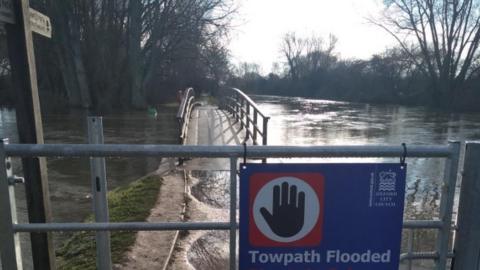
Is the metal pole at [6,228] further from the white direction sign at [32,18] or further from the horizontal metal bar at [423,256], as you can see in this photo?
the horizontal metal bar at [423,256]

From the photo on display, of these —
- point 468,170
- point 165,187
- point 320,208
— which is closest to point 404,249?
point 468,170

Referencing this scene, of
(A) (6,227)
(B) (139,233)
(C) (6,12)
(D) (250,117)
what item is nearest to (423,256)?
(A) (6,227)

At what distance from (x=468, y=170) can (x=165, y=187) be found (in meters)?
4.59

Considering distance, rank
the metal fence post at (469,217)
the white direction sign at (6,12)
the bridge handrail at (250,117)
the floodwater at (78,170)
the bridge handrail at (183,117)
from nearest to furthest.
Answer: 1. the metal fence post at (469,217)
2. the white direction sign at (6,12)
3. the floodwater at (78,170)
4. the bridge handrail at (250,117)
5. the bridge handrail at (183,117)

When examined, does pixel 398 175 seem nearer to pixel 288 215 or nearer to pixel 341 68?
pixel 288 215

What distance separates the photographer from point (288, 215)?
2168 mm

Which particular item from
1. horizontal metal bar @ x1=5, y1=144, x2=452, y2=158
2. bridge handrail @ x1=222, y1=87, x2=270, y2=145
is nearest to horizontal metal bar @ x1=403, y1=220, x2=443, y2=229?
horizontal metal bar @ x1=5, y1=144, x2=452, y2=158

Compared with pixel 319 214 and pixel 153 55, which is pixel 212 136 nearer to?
pixel 319 214

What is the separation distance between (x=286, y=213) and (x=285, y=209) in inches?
1.0

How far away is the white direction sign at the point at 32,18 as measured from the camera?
8.66 ft

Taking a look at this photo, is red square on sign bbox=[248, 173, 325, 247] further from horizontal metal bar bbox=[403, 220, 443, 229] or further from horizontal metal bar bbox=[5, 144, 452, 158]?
horizontal metal bar bbox=[403, 220, 443, 229]

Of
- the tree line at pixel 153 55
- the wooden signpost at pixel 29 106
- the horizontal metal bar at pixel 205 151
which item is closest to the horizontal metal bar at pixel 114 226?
the horizontal metal bar at pixel 205 151

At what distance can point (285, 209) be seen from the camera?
7.09 feet

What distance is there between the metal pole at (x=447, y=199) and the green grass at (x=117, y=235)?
8.87ft
